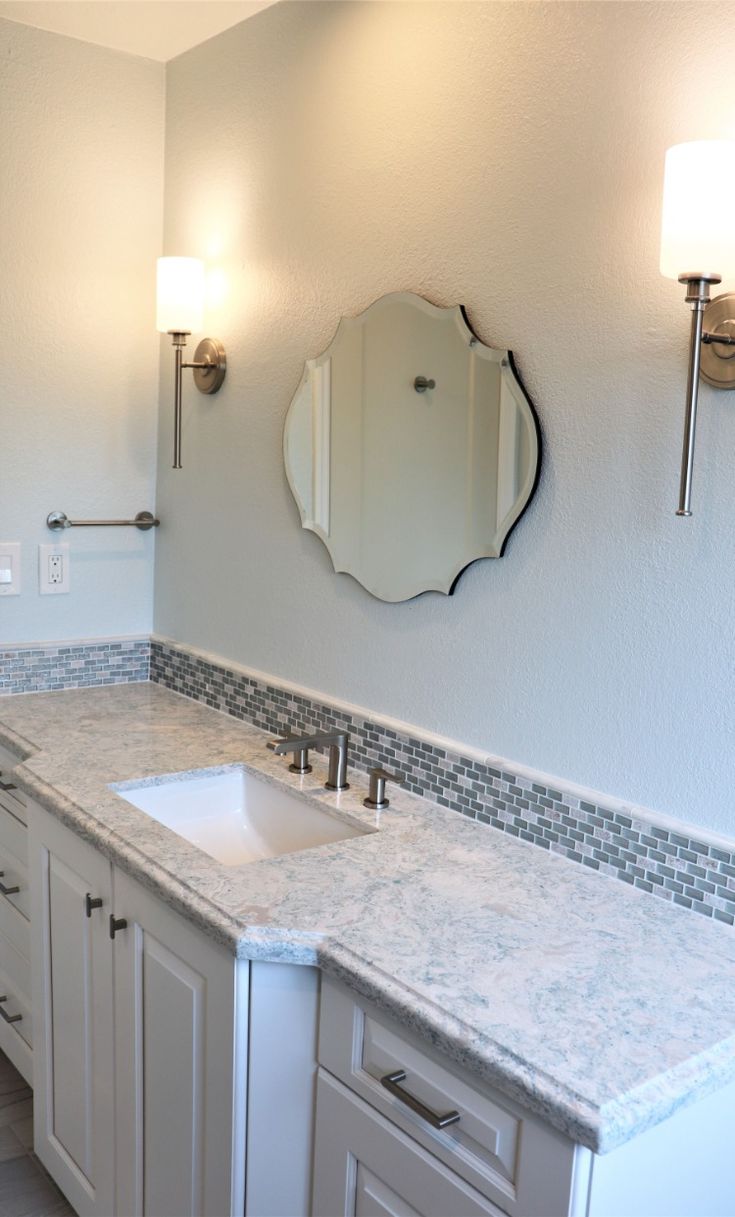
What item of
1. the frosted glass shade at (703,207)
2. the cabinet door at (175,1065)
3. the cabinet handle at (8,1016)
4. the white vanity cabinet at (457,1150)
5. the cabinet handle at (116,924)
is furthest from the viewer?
the cabinet handle at (8,1016)

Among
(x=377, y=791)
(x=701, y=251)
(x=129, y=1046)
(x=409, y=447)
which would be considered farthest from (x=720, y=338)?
(x=129, y=1046)

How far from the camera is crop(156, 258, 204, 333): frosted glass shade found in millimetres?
2514

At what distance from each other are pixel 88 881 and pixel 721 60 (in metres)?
1.59

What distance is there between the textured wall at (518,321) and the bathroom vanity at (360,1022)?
26cm

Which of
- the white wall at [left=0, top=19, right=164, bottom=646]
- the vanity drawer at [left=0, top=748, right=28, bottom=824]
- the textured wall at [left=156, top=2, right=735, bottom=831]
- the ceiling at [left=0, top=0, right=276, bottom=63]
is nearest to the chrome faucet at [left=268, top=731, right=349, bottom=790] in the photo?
the textured wall at [left=156, top=2, right=735, bottom=831]

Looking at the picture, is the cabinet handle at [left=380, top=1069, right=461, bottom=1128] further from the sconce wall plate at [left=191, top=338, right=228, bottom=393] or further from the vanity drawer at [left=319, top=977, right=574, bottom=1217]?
the sconce wall plate at [left=191, top=338, right=228, bottom=393]

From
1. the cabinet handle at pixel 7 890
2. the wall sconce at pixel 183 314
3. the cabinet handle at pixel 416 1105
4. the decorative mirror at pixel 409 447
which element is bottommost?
the cabinet handle at pixel 7 890

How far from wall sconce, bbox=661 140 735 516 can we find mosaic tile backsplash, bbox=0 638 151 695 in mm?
1823

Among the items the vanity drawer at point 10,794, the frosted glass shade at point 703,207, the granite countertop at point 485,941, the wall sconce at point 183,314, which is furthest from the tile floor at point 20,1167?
the frosted glass shade at point 703,207

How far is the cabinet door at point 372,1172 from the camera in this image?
1.21 metres

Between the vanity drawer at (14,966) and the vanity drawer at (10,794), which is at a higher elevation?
the vanity drawer at (10,794)

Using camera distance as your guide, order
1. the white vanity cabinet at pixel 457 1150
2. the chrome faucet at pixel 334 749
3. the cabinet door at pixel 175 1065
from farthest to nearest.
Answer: the chrome faucet at pixel 334 749
the cabinet door at pixel 175 1065
the white vanity cabinet at pixel 457 1150

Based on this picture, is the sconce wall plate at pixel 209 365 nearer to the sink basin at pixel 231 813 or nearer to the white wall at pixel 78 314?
the white wall at pixel 78 314

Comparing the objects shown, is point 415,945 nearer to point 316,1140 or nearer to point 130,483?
point 316,1140
